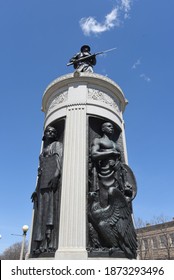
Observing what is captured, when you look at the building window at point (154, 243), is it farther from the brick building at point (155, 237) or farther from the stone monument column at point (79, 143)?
the stone monument column at point (79, 143)

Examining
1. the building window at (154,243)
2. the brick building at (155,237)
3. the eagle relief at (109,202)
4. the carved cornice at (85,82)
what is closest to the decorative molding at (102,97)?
the carved cornice at (85,82)

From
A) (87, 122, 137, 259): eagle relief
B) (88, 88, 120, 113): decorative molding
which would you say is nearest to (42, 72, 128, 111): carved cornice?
(88, 88, 120, 113): decorative molding

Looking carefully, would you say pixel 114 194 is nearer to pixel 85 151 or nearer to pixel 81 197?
pixel 81 197

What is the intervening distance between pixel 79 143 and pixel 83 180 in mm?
1156

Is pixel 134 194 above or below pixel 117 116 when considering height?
below

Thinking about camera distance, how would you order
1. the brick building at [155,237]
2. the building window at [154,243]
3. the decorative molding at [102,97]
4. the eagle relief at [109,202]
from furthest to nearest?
the building window at [154,243]
the brick building at [155,237]
the decorative molding at [102,97]
the eagle relief at [109,202]

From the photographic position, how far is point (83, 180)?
631 centimetres

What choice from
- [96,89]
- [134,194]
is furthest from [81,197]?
[96,89]

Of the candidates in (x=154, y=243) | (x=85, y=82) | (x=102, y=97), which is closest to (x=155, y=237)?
(x=154, y=243)

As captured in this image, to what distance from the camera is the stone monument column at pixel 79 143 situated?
566 cm

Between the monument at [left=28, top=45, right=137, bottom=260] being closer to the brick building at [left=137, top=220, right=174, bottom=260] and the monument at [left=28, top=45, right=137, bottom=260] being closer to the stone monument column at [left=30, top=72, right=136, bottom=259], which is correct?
the stone monument column at [left=30, top=72, right=136, bottom=259]

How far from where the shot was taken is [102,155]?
22.0ft
